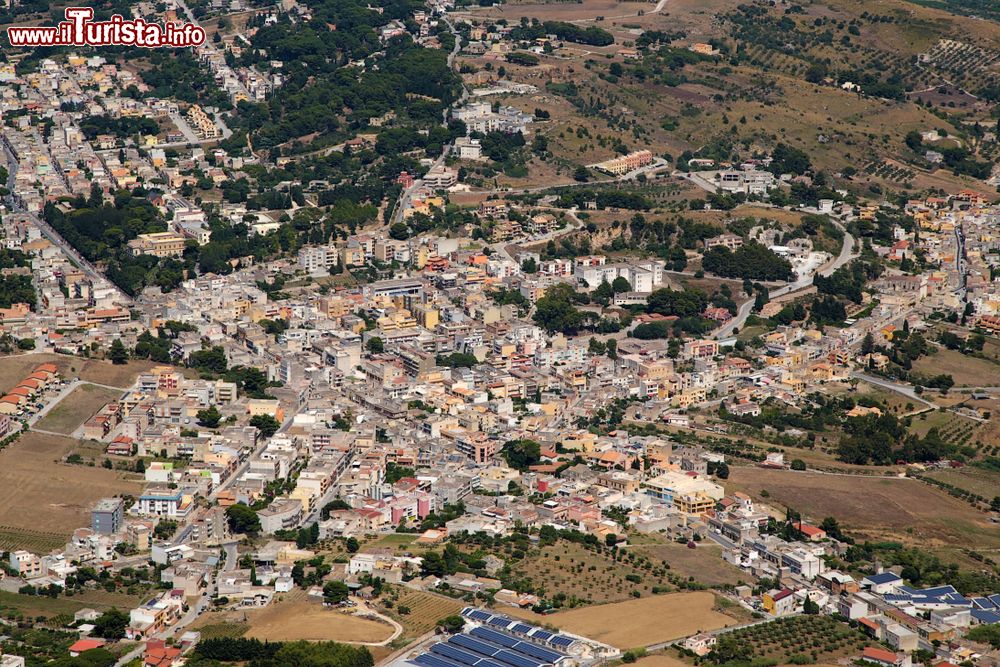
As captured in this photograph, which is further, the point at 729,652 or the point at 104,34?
the point at 104,34

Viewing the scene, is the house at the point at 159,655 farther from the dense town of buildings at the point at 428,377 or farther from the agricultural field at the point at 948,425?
the agricultural field at the point at 948,425

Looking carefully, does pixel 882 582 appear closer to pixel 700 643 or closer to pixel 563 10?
pixel 700 643

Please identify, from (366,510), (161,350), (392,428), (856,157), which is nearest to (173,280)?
(161,350)

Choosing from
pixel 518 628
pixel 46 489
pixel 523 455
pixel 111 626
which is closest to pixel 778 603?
pixel 518 628

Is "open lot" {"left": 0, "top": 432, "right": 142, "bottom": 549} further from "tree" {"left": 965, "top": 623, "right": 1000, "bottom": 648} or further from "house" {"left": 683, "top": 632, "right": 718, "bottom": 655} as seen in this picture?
"tree" {"left": 965, "top": 623, "right": 1000, "bottom": 648}

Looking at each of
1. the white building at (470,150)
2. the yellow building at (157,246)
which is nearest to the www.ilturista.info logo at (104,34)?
the white building at (470,150)

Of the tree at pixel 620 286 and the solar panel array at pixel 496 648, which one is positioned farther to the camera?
the tree at pixel 620 286
